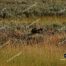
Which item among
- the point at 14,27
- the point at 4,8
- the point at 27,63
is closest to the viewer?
the point at 27,63

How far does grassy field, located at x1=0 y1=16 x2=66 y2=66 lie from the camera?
Answer: 13.9 meters

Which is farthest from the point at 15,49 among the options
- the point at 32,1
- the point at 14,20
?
the point at 32,1

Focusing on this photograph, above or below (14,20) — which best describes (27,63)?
below

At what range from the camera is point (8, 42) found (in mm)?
15094

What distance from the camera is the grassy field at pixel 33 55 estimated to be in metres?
13.9

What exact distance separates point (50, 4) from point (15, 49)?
561cm

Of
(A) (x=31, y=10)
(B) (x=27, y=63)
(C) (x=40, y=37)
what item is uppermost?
(A) (x=31, y=10)

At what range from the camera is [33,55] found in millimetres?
14273

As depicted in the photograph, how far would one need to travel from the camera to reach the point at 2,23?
54.6 feet

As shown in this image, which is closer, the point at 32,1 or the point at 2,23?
the point at 2,23

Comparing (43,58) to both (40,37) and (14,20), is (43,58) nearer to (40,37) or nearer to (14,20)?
(40,37)

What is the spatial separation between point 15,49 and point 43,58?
1613 mm

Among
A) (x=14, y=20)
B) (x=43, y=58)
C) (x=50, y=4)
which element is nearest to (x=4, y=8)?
(x=14, y=20)

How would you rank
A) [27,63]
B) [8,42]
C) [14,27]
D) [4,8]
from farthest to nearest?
[4,8], [14,27], [8,42], [27,63]
